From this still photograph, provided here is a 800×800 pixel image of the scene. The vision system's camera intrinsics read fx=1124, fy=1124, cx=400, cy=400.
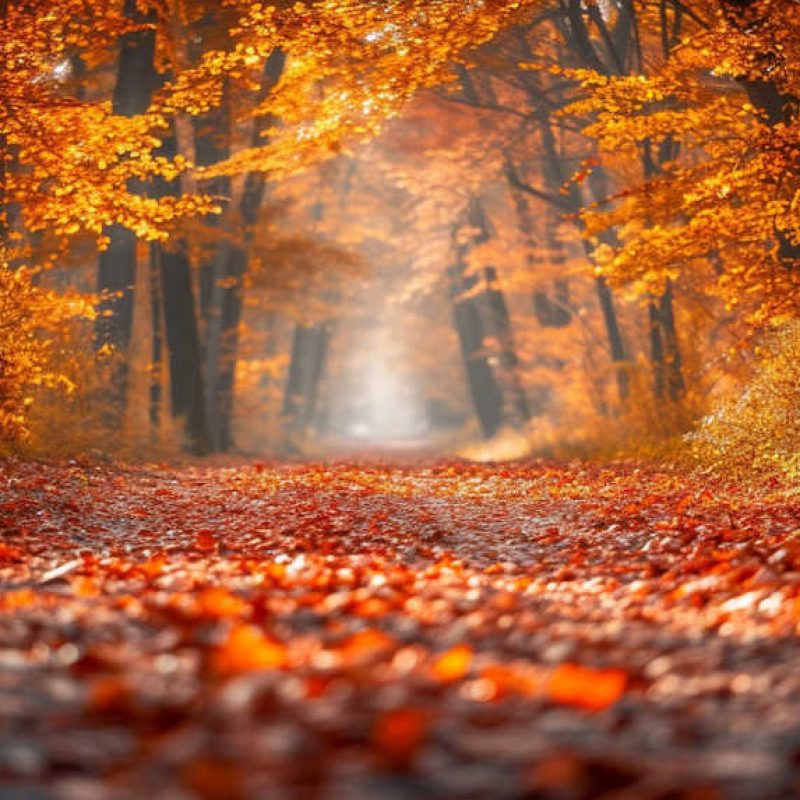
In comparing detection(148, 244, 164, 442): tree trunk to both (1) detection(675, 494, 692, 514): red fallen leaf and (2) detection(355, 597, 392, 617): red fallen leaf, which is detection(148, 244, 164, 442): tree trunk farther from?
(2) detection(355, 597, 392, 617): red fallen leaf

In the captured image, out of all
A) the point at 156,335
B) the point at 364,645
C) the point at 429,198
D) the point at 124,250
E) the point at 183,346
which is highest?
the point at 429,198

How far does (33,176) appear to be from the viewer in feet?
42.5

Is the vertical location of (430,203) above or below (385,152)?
below

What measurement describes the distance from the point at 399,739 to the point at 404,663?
94 centimetres

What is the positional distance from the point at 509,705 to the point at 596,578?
327 cm

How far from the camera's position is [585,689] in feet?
11.4

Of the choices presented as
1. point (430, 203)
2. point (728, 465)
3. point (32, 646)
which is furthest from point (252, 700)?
point (430, 203)

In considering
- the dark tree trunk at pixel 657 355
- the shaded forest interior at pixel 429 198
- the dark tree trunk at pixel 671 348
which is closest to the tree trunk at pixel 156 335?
the shaded forest interior at pixel 429 198

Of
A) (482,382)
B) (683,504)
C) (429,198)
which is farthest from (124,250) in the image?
(482,382)

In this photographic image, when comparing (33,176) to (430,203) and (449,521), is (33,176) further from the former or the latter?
(430,203)

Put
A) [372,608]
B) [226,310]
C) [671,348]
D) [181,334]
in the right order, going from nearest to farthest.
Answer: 1. [372,608]
2. [671,348]
3. [181,334]
4. [226,310]

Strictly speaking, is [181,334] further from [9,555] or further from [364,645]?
[364,645]

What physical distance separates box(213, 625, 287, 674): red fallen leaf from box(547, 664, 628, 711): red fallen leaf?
35.7 inches

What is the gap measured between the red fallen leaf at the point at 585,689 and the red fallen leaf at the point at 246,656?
91cm
